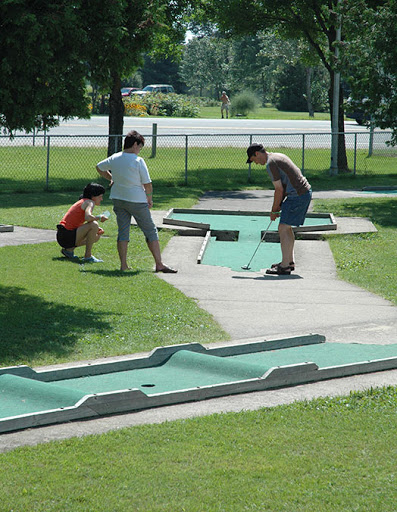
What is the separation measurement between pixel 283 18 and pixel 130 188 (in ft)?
53.8

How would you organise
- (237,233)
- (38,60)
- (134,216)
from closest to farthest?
(38,60), (134,216), (237,233)

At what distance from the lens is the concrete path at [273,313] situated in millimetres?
5289

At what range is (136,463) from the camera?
14.6ft

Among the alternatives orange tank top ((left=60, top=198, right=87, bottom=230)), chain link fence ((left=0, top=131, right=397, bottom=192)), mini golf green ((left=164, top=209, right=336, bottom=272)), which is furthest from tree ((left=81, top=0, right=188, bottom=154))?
chain link fence ((left=0, top=131, right=397, bottom=192))

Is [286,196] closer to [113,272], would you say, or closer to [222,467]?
[113,272]

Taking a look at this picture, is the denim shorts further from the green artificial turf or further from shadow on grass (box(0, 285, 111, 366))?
the green artificial turf

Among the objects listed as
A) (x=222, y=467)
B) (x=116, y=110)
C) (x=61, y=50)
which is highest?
(x=116, y=110)

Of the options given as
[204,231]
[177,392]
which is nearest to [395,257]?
[204,231]

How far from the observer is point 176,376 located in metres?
6.21

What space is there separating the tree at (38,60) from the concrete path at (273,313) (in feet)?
8.79

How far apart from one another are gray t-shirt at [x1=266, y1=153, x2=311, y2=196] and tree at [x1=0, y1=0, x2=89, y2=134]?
10.6 feet

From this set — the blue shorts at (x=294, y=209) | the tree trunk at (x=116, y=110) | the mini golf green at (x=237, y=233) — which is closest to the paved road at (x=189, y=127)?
the tree trunk at (x=116, y=110)

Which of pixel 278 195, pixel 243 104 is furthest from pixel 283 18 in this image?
pixel 243 104

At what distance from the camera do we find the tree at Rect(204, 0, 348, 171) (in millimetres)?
24047
